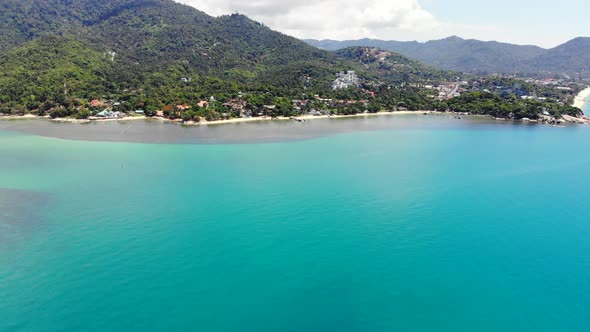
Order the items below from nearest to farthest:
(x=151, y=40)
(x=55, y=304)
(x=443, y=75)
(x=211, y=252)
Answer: (x=55, y=304)
(x=211, y=252)
(x=151, y=40)
(x=443, y=75)

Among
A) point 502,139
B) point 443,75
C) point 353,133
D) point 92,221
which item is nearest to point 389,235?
point 92,221

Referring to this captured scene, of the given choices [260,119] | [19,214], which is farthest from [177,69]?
[19,214]

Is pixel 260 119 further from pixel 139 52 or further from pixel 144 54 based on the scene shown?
pixel 139 52

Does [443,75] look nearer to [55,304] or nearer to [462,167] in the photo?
[462,167]

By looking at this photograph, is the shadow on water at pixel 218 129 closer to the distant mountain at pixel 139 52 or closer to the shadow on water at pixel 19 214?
the distant mountain at pixel 139 52

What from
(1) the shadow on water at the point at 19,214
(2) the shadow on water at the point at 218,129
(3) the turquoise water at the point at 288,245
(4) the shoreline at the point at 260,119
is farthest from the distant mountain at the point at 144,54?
(1) the shadow on water at the point at 19,214
